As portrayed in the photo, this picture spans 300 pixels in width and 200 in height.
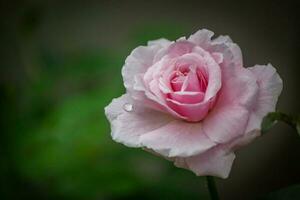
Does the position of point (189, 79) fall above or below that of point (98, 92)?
above

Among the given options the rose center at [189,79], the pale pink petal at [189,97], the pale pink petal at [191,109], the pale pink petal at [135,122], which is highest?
the rose center at [189,79]

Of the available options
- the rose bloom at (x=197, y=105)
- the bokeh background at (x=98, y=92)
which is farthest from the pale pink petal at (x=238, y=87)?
the bokeh background at (x=98, y=92)

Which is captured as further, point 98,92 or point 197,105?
point 98,92

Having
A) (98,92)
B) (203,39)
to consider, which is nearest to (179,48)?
(203,39)

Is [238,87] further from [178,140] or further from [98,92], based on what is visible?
[98,92]

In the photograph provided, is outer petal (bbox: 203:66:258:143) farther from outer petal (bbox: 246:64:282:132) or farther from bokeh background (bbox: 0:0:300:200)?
bokeh background (bbox: 0:0:300:200)

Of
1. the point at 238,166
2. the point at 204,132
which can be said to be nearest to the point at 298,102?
the point at 238,166

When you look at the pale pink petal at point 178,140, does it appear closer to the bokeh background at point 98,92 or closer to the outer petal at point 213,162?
the outer petal at point 213,162
